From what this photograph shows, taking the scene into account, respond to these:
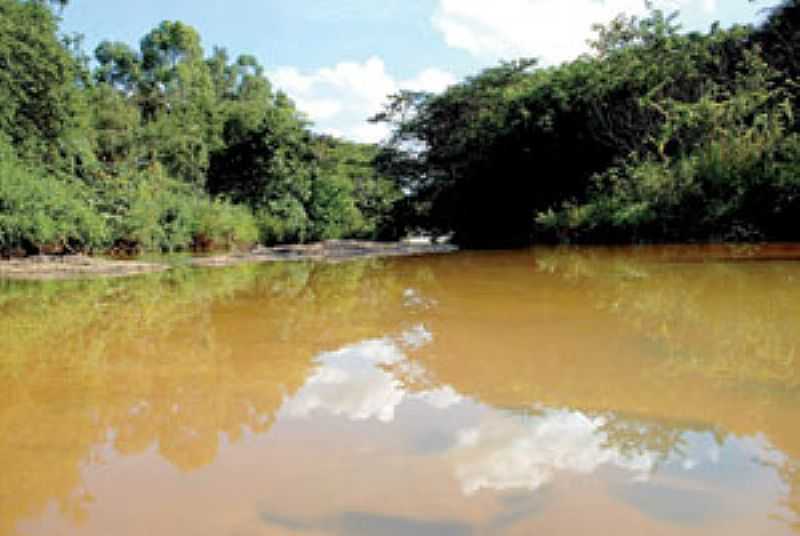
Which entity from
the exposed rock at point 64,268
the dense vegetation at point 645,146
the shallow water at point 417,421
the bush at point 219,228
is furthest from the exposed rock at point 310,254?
the shallow water at point 417,421

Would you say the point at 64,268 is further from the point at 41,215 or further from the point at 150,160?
the point at 150,160

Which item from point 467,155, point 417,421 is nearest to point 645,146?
point 467,155

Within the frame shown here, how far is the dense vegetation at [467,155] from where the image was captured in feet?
35.7

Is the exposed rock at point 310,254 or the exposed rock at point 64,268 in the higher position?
the exposed rock at point 64,268

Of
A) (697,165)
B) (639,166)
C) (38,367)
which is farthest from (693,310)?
(639,166)

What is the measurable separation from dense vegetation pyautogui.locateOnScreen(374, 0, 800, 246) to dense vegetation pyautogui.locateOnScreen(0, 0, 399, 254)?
5175mm

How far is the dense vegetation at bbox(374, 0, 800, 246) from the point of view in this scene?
33.9 feet

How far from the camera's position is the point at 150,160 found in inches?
770

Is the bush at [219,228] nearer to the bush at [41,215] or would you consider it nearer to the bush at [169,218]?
the bush at [169,218]

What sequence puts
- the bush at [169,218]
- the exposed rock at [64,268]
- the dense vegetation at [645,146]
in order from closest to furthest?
1. the exposed rock at [64,268]
2. the dense vegetation at [645,146]
3. the bush at [169,218]

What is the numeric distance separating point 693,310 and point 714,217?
7479mm

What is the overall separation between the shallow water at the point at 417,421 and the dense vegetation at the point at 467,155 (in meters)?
7.39

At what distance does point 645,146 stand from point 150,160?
1406 cm

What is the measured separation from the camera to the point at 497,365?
8.82ft
